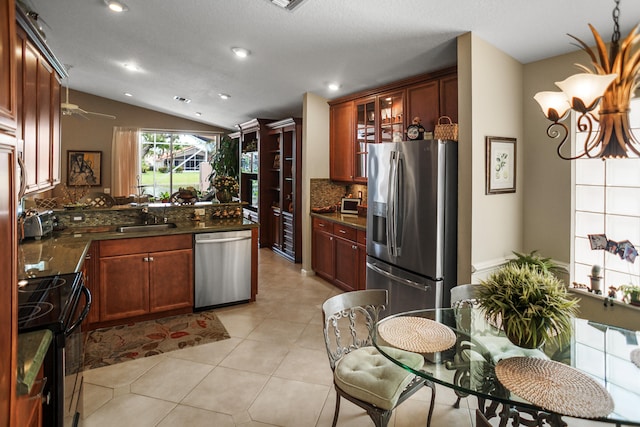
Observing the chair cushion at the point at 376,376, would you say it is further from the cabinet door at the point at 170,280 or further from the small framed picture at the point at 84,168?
the small framed picture at the point at 84,168

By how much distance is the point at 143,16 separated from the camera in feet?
11.7

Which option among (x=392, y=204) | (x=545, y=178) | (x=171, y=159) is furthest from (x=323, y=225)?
(x=171, y=159)

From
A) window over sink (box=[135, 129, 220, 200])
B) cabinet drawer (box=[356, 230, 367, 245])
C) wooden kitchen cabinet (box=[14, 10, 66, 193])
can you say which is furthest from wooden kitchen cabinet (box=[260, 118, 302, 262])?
wooden kitchen cabinet (box=[14, 10, 66, 193])

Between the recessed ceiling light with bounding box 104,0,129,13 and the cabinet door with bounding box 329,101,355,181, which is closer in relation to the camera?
the recessed ceiling light with bounding box 104,0,129,13

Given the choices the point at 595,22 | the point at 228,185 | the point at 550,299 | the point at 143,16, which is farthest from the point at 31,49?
the point at 595,22

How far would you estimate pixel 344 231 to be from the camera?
4.77 meters

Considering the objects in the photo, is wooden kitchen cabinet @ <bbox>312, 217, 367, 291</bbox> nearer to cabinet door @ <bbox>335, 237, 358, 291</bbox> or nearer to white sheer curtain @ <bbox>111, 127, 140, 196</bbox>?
cabinet door @ <bbox>335, 237, 358, 291</bbox>

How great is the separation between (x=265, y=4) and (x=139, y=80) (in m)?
4.10

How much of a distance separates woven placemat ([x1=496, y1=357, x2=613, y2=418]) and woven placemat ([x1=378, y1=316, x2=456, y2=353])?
0.27m

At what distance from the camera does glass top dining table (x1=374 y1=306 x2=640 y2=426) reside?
53.3 inches

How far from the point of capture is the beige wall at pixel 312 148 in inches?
211

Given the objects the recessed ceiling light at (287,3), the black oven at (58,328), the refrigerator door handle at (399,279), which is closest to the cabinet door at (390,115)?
the refrigerator door handle at (399,279)

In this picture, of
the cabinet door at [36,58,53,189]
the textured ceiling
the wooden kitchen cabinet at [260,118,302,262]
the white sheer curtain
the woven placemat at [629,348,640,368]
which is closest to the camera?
the woven placemat at [629,348,640,368]

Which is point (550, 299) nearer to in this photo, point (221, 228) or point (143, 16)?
point (221, 228)
